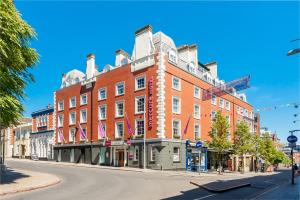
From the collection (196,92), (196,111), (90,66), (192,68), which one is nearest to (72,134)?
(90,66)

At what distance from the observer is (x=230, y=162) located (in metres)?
57.8

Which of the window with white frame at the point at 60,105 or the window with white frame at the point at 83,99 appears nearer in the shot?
the window with white frame at the point at 83,99

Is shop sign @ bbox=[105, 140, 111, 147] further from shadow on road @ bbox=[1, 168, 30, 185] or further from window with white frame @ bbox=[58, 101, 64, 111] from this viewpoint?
window with white frame @ bbox=[58, 101, 64, 111]

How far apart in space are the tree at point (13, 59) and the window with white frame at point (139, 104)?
1997 centimetres

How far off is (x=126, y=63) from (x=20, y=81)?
81.7ft

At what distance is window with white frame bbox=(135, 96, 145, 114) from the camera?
134 ft

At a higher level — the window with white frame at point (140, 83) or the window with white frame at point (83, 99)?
the window with white frame at point (140, 83)

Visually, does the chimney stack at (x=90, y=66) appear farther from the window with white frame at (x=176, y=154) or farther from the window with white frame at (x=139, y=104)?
the window with white frame at (x=176, y=154)

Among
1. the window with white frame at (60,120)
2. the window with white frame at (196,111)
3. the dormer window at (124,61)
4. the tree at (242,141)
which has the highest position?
the dormer window at (124,61)

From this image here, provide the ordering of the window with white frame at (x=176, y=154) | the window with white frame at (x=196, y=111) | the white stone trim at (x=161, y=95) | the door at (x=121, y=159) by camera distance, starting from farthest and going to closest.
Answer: the window with white frame at (x=196, y=111), the door at (x=121, y=159), the window with white frame at (x=176, y=154), the white stone trim at (x=161, y=95)

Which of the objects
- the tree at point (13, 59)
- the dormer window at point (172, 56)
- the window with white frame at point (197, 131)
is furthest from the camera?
the window with white frame at point (197, 131)

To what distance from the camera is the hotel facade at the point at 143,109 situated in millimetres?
38906

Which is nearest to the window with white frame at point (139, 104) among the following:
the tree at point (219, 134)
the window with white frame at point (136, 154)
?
the window with white frame at point (136, 154)

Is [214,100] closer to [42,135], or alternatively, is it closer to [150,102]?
[150,102]
